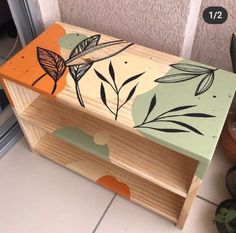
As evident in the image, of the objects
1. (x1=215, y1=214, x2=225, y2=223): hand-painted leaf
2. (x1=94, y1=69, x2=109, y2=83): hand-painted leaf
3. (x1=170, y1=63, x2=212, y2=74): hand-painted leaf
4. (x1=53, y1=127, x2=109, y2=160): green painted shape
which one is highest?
(x1=170, y1=63, x2=212, y2=74): hand-painted leaf

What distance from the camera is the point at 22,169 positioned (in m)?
0.93

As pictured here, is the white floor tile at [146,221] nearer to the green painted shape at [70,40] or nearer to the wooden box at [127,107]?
the wooden box at [127,107]

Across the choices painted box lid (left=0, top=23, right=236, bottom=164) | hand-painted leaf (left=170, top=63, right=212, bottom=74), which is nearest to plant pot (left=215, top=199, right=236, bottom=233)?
painted box lid (left=0, top=23, right=236, bottom=164)

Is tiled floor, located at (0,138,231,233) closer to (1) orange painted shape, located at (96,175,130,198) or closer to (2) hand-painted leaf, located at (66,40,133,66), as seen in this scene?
(1) orange painted shape, located at (96,175,130,198)

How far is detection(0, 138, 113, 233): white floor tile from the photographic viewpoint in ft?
2.67

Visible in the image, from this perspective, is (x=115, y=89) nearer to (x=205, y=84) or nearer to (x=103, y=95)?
(x=103, y=95)

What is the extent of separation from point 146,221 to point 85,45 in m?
0.51

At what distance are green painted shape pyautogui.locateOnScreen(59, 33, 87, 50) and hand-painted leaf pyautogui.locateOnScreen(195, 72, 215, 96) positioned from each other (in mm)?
342

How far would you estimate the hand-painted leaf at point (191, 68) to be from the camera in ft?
2.27

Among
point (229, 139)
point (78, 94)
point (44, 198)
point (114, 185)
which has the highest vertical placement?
point (229, 139)

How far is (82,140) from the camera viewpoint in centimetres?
76

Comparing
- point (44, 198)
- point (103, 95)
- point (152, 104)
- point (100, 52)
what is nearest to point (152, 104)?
point (152, 104)

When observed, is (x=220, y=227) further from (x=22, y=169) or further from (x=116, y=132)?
(x=22, y=169)

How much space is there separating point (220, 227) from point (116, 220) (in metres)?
0.28
